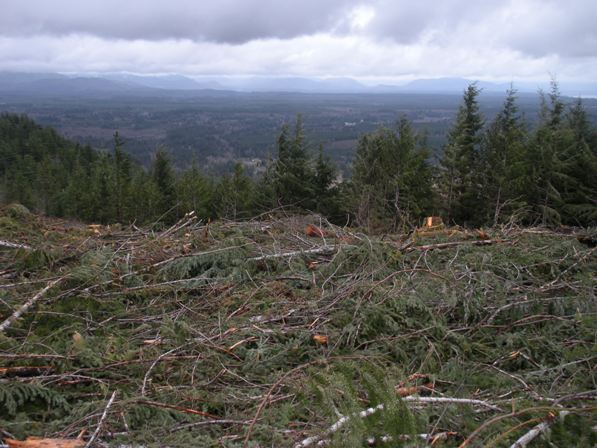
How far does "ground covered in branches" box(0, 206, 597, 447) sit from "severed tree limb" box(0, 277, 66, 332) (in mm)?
13

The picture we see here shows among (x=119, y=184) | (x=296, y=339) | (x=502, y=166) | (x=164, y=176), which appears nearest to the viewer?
(x=296, y=339)

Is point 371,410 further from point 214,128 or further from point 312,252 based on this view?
point 214,128

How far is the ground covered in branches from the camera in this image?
6.28 feet

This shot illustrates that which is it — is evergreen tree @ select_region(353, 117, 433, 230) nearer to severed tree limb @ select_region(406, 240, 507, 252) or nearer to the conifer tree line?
the conifer tree line

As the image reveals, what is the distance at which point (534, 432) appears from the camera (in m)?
1.82

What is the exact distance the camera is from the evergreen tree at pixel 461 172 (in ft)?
65.4

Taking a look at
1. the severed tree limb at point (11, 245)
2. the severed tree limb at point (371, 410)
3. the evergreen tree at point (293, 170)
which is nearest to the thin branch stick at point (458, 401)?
the severed tree limb at point (371, 410)

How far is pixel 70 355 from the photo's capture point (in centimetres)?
248

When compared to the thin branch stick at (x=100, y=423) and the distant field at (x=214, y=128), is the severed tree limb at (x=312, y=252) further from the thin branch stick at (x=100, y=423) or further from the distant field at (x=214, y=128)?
the distant field at (x=214, y=128)

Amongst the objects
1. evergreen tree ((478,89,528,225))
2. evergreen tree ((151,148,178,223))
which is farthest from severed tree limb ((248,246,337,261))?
evergreen tree ((151,148,178,223))

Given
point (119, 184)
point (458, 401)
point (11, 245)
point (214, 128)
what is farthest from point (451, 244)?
point (214, 128)

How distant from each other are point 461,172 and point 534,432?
778 inches

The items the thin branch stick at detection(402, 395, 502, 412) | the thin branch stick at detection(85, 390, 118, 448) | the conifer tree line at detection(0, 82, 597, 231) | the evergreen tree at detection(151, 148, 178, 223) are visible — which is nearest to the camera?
the thin branch stick at detection(85, 390, 118, 448)

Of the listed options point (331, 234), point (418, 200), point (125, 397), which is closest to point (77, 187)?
point (418, 200)
